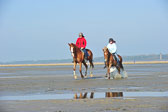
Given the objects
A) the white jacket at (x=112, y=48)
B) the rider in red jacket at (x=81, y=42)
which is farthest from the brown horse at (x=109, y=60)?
the rider in red jacket at (x=81, y=42)

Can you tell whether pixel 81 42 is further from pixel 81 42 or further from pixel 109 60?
pixel 109 60

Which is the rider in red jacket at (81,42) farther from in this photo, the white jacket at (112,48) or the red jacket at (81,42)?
the white jacket at (112,48)

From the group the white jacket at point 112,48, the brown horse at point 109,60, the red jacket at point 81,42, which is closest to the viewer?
the brown horse at point 109,60

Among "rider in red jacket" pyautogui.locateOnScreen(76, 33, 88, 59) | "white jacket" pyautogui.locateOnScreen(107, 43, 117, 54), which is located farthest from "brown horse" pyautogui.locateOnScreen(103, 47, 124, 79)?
"rider in red jacket" pyautogui.locateOnScreen(76, 33, 88, 59)

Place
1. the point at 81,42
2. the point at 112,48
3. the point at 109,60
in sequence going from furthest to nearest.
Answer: the point at 81,42, the point at 112,48, the point at 109,60

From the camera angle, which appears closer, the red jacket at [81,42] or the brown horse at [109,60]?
the brown horse at [109,60]

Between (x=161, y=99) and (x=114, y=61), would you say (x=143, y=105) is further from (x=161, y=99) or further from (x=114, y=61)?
(x=114, y=61)

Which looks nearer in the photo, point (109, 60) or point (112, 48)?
point (109, 60)

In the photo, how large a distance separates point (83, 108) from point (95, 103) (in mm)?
851

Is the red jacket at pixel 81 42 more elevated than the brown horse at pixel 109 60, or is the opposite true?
the red jacket at pixel 81 42

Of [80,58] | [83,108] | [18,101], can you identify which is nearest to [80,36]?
[80,58]

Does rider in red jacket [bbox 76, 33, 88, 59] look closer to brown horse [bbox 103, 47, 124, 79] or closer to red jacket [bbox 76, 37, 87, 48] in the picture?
red jacket [bbox 76, 37, 87, 48]

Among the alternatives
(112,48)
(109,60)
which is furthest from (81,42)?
(109,60)

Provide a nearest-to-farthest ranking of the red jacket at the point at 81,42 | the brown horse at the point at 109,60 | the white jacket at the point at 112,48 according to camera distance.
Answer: the brown horse at the point at 109,60, the white jacket at the point at 112,48, the red jacket at the point at 81,42
